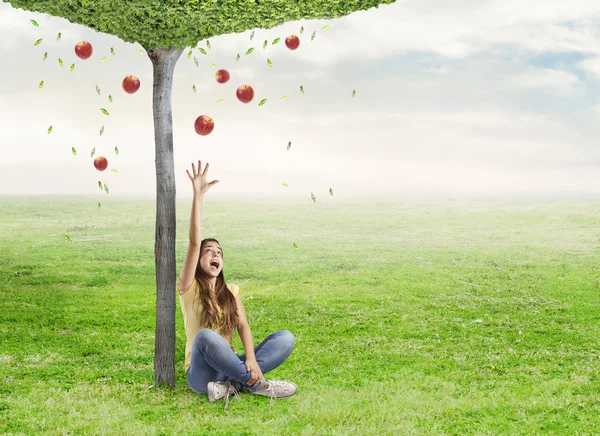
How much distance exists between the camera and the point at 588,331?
12625 mm

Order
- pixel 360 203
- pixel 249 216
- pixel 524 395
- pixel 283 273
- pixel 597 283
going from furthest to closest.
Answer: pixel 360 203, pixel 249 216, pixel 283 273, pixel 597 283, pixel 524 395

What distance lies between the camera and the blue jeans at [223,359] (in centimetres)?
733

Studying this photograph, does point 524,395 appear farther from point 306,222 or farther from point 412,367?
point 306,222

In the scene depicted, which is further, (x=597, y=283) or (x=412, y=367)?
(x=597, y=283)

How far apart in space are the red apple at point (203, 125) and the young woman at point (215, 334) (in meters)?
0.77

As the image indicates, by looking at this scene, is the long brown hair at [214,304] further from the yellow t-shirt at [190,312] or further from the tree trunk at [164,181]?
the tree trunk at [164,181]

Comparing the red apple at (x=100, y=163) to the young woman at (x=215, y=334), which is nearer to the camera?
the young woman at (x=215, y=334)

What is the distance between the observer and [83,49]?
8.59 meters

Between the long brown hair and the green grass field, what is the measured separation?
3.05 ft

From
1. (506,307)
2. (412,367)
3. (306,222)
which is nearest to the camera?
(412,367)

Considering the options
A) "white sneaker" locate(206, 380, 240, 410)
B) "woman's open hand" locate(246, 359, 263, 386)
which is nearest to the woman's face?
"woman's open hand" locate(246, 359, 263, 386)

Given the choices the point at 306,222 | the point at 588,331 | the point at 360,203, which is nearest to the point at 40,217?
the point at 306,222

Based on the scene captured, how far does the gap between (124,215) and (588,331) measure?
99.2 feet

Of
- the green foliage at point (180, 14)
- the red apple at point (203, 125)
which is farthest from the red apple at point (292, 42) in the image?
the red apple at point (203, 125)
